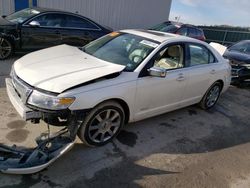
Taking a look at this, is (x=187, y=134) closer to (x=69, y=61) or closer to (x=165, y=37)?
(x=165, y=37)

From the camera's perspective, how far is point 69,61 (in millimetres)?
4031

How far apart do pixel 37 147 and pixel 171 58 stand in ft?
8.72

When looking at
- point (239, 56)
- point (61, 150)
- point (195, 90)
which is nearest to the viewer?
point (61, 150)

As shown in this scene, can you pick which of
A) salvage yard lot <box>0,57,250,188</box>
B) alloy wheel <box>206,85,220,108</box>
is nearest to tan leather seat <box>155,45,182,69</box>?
salvage yard lot <box>0,57,250,188</box>

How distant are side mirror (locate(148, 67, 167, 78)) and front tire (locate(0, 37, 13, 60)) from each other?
4.96 meters

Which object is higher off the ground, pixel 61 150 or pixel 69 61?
pixel 69 61

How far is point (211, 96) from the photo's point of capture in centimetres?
591

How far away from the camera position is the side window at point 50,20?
780cm

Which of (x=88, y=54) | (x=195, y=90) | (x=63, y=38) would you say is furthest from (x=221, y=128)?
(x=63, y=38)

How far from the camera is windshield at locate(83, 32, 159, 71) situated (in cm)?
422

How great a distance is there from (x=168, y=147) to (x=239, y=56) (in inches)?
219

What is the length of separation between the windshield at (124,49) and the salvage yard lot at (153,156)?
1.16 m

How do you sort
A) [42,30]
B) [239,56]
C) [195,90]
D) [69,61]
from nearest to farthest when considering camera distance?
1. [69,61]
2. [195,90]
3. [42,30]
4. [239,56]

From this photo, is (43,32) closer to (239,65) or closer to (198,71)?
(198,71)
